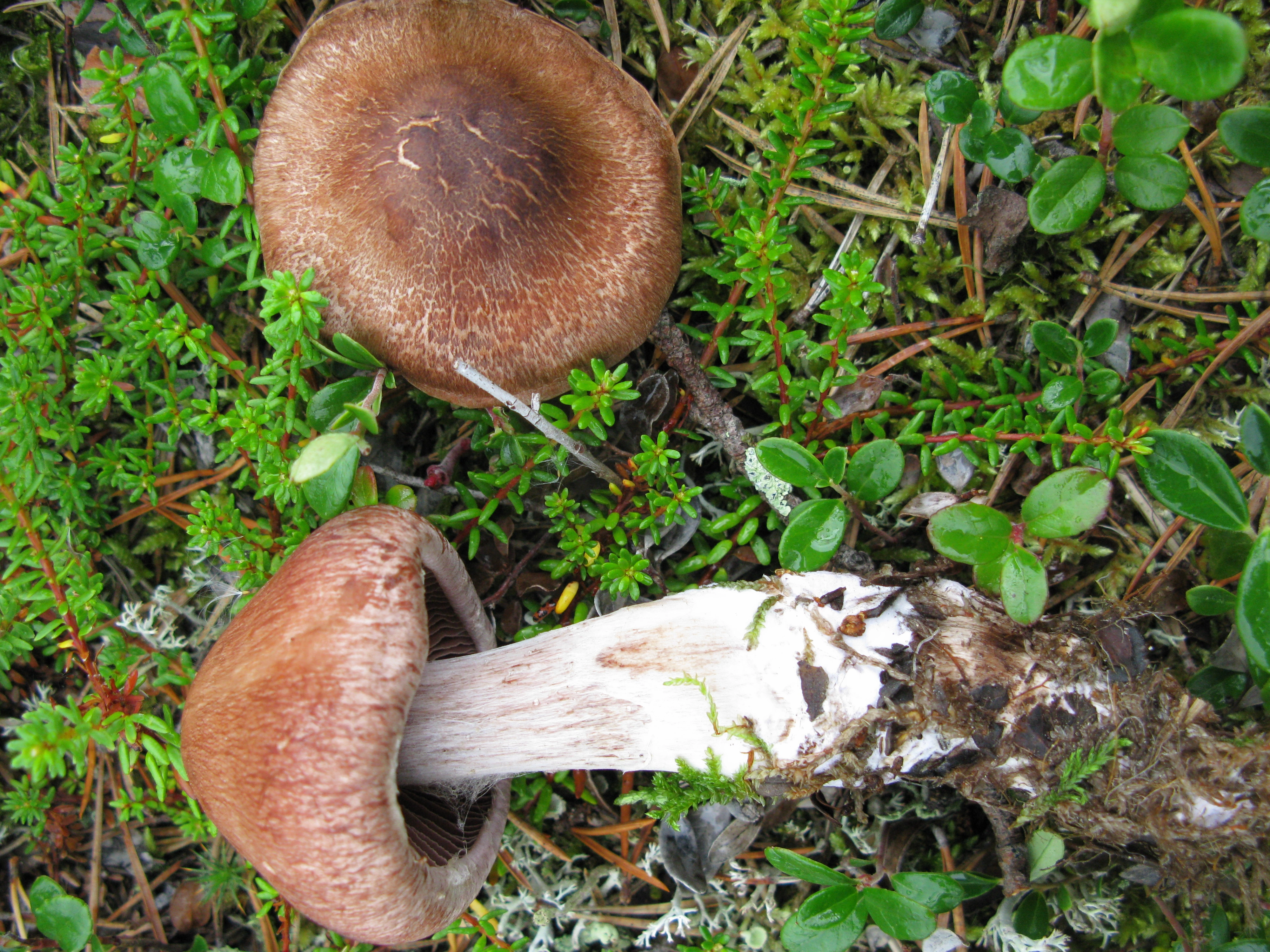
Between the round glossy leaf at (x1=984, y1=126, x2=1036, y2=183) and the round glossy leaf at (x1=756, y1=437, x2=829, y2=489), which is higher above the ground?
the round glossy leaf at (x1=984, y1=126, x2=1036, y2=183)

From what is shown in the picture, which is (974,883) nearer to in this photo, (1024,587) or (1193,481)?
(1024,587)

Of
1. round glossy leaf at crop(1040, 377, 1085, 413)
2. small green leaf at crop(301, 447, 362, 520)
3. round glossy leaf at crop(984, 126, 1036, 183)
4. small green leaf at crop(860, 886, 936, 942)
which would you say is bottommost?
small green leaf at crop(860, 886, 936, 942)

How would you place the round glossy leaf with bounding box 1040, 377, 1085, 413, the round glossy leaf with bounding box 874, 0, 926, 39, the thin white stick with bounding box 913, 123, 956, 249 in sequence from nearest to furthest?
the round glossy leaf with bounding box 1040, 377, 1085, 413 → the round glossy leaf with bounding box 874, 0, 926, 39 → the thin white stick with bounding box 913, 123, 956, 249

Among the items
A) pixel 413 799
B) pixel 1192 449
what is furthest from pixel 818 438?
pixel 413 799

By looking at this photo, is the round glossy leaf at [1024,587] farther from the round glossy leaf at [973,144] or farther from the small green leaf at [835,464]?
the round glossy leaf at [973,144]

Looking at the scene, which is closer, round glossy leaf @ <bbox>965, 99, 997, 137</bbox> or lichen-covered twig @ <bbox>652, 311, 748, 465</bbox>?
round glossy leaf @ <bbox>965, 99, 997, 137</bbox>

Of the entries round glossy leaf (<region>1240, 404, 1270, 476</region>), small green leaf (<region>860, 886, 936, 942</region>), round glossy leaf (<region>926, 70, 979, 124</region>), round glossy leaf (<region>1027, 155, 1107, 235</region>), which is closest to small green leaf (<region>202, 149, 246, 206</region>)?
round glossy leaf (<region>926, 70, 979, 124</region>)

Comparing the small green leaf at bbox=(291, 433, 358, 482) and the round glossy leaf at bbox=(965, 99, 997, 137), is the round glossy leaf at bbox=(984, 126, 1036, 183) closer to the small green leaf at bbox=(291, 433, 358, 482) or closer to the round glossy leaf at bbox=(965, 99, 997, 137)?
the round glossy leaf at bbox=(965, 99, 997, 137)
